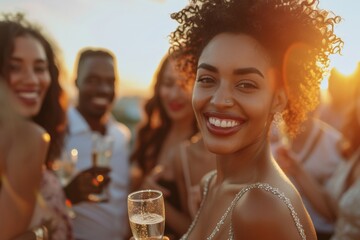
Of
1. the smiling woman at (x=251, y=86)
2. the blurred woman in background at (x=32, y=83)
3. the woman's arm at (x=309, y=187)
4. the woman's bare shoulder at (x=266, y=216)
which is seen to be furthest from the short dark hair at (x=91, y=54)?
the woman's bare shoulder at (x=266, y=216)

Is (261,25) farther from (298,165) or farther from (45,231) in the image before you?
(298,165)

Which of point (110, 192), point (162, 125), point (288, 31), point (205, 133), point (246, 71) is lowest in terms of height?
point (110, 192)

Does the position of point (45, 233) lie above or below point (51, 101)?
below

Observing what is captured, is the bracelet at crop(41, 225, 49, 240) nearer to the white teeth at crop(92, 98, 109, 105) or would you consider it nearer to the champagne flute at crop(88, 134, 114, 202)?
the champagne flute at crop(88, 134, 114, 202)

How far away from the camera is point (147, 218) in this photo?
2.14m

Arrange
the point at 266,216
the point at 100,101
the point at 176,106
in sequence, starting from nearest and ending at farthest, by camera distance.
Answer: the point at 266,216, the point at 176,106, the point at 100,101

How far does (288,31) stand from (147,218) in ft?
3.92

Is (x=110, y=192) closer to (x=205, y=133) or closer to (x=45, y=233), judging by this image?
(x=45, y=233)

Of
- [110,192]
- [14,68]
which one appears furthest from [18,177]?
[110,192]

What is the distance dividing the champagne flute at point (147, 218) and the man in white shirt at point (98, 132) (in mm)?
2511

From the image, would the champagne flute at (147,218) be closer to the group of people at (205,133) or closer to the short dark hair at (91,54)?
the group of people at (205,133)

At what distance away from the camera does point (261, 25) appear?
203 centimetres

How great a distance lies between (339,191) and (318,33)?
7.97 ft

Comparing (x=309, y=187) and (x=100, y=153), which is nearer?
(x=100, y=153)
